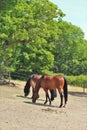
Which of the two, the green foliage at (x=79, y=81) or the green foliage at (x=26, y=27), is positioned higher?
the green foliage at (x=26, y=27)

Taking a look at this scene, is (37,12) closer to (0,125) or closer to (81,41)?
(0,125)

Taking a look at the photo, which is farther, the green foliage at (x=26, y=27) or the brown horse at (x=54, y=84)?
the green foliage at (x=26, y=27)

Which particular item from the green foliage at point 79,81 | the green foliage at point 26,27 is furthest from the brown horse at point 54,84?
the green foliage at point 79,81

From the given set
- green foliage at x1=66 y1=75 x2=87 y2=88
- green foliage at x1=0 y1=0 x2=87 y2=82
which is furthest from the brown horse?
green foliage at x1=66 y1=75 x2=87 y2=88

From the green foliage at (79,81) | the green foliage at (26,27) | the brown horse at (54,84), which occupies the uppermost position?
the green foliage at (26,27)

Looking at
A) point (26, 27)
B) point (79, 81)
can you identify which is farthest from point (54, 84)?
point (79, 81)

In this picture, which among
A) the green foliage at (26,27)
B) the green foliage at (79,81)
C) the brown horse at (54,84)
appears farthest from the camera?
the green foliage at (79,81)

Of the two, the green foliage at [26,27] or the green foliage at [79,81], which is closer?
the green foliage at [26,27]

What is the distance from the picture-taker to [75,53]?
71.6 metres

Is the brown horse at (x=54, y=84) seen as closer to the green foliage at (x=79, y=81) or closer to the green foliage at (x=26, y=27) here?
the green foliage at (x=26, y=27)

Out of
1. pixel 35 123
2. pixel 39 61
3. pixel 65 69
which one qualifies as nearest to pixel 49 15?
pixel 39 61

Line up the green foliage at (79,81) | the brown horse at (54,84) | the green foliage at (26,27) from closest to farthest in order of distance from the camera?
the brown horse at (54,84)
the green foliage at (26,27)
the green foliage at (79,81)

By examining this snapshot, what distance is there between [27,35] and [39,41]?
7.59 feet

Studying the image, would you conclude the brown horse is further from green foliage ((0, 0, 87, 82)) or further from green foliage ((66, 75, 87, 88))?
green foliage ((66, 75, 87, 88))
